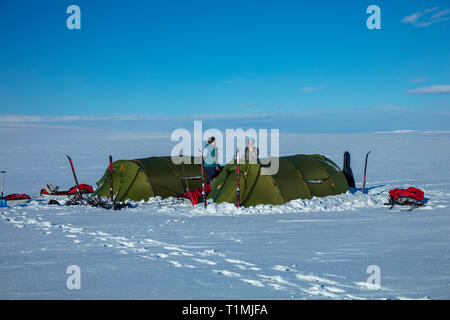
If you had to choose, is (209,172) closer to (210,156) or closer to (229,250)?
(210,156)

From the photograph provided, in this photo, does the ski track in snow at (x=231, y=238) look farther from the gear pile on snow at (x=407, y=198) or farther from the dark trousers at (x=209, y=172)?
the dark trousers at (x=209, y=172)

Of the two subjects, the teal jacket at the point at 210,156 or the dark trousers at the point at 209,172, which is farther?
the dark trousers at the point at 209,172

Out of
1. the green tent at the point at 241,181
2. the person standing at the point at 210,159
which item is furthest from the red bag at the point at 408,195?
the person standing at the point at 210,159

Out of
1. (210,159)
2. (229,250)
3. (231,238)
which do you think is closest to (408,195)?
(210,159)

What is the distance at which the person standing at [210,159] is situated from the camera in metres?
13.7

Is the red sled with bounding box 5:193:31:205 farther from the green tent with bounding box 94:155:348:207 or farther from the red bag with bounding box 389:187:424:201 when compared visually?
the red bag with bounding box 389:187:424:201

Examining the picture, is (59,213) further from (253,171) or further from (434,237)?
(434,237)

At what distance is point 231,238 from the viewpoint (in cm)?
914

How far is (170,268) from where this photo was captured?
7.01 m

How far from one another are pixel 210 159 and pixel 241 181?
1563 millimetres

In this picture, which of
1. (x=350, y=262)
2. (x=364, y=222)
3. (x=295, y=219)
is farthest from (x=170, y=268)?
(x=364, y=222)

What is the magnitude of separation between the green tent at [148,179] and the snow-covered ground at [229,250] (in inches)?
21.4

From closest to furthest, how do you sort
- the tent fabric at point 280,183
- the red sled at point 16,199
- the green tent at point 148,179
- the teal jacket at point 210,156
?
the tent fabric at point 280,183 < the teal jacket at point 210,156 < the red sled at point 16,199 < the green tent at point 148,179
